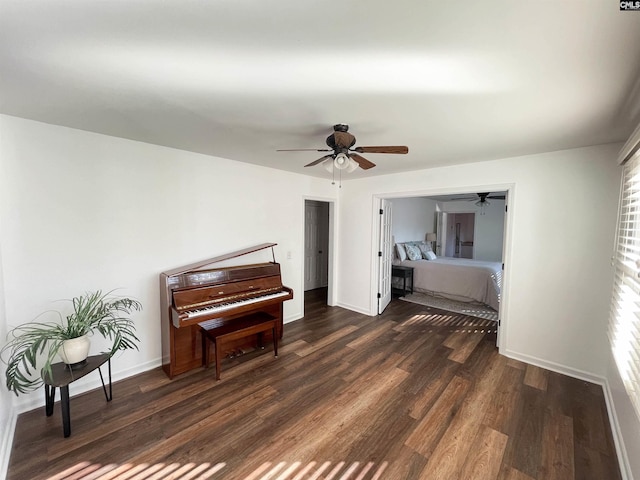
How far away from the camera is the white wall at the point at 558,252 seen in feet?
8.36

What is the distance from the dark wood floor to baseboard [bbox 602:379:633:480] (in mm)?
37

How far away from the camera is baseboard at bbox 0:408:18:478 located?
5.12 feet

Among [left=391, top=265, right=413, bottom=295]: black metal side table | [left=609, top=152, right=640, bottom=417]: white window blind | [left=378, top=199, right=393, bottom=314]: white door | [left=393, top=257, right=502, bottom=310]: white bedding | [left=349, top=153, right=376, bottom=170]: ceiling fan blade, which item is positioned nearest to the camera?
[left=609, top=152, right=640, bottom=417]: white window blind

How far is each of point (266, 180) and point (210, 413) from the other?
106 inches

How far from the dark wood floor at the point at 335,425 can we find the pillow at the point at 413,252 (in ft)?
9.72

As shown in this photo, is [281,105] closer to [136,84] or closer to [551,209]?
[136,84]

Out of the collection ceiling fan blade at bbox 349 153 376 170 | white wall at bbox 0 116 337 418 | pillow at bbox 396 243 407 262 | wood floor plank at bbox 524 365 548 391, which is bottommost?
wood floor plank at bbox 524 365 548 391

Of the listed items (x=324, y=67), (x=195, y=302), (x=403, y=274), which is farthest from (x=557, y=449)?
(x=403, y=274)

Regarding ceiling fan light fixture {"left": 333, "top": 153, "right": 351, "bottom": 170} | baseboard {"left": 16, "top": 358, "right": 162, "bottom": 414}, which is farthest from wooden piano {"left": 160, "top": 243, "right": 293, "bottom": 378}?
ceiling fan light fixture {"left": 333, "top": 153, "right": 351, "bottom": 170}

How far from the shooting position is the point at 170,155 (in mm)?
2773

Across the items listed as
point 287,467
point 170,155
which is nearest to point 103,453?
point 287,467

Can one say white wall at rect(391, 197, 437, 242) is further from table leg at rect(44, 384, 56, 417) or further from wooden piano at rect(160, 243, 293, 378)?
table leg at rect(44, 384, 56, 417)

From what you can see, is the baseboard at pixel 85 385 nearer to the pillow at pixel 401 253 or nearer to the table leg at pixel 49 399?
the table leg at pixel 49 399

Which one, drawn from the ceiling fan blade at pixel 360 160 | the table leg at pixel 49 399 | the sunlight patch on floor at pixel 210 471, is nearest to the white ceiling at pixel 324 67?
the ceiling fan blade at pixel 360 160
